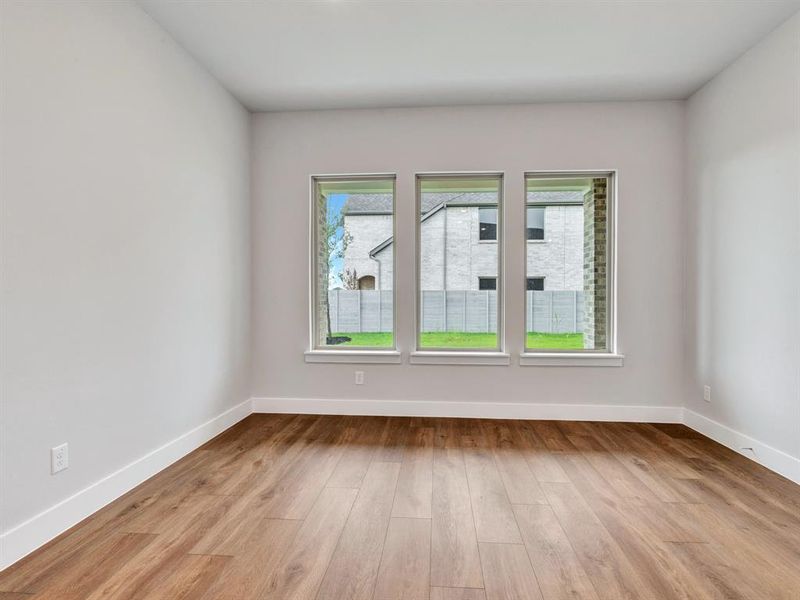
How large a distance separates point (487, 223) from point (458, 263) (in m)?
0.43

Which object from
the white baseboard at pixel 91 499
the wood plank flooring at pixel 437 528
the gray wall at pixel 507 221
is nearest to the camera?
the wood plank flooring at pixel 437 528

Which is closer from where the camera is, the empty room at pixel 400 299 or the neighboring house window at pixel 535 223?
the empty room at pixel 400 299

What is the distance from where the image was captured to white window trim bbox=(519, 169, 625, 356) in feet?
11.9

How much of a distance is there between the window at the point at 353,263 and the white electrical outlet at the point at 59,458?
A: 82.2 inches

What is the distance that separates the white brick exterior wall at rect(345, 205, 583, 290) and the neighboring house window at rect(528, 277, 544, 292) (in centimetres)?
3

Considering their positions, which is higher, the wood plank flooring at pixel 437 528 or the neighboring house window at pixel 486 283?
the neighboring house window at pixel 486 283

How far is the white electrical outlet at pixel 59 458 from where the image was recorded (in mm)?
1885

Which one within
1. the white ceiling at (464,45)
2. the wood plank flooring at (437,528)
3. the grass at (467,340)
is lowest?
the wood plank flooring at (437,528)

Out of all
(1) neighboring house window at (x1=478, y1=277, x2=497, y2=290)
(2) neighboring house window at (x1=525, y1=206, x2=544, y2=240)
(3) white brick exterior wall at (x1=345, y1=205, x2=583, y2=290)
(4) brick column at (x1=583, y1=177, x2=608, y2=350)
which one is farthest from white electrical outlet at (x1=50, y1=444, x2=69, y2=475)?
(4) brick column at (x1=583, y1=177, x2=608, y2=350)

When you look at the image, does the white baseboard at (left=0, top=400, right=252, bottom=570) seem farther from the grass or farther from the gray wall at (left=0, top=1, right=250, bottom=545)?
the grass

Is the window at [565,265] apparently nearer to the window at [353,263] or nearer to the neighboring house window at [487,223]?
the neighboring house window at [487,223]

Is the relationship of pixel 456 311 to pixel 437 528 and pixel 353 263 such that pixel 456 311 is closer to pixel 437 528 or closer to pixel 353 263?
pixel 353 263

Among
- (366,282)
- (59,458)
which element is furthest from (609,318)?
(59,458)

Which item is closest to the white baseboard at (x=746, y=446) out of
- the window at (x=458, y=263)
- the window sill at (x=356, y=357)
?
the window at (x=458, y=263)
